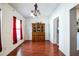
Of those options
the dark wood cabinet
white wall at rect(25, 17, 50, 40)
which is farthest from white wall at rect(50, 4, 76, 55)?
white wall at rect(25, 17, 50, 40)

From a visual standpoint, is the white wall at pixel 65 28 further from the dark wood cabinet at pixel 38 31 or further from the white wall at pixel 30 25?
the white wall at pixel 30 25

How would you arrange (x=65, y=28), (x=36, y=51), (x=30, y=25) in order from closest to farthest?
(x=65, y=28) → (x=36, y=51) → (x=30, y=25)

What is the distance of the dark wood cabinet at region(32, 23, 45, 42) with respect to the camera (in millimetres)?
11094

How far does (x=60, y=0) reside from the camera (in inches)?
44.7

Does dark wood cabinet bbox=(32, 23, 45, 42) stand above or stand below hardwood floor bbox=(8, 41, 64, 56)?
above

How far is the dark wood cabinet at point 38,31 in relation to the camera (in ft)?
36.4

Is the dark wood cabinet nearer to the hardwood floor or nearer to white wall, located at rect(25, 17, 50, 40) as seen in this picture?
white wall, located at rect(25, 17, 50, 40)

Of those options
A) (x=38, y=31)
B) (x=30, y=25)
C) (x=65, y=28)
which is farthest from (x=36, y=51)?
(x=30, y=25)

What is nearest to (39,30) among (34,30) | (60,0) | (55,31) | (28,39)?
(34,30)

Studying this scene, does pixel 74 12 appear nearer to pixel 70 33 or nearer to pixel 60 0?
pixel 70 33

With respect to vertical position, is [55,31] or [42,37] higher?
[55,31]

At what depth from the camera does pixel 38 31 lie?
1118 cm

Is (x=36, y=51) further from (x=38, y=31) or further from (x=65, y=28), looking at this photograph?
(x=38, y=31)

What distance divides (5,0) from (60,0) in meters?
0.57
